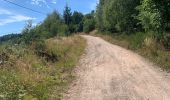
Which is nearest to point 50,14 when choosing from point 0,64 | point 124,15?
point 124,15

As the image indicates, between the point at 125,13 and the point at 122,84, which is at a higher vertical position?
the point at 125,13

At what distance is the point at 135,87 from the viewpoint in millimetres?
13016

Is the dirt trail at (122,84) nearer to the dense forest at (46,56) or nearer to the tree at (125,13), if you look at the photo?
the dense forest at (46,56)

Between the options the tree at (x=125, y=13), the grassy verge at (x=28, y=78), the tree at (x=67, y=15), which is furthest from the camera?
the tree at (x=67, y=15)

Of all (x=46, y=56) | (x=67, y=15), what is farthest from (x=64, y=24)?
(x=46, y=56)

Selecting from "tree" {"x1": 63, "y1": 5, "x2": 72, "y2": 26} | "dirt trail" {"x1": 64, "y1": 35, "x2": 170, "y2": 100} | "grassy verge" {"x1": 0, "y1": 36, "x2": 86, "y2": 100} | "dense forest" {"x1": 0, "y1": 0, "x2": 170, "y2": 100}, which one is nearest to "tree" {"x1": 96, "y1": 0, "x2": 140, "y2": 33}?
"dense forest" {"x1": 0, "y1": 0, "x2": 170, "y2": 100}

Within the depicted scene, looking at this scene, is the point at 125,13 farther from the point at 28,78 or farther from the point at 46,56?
the point at 28,78

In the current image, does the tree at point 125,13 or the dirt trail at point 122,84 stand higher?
the tree at point 125,13

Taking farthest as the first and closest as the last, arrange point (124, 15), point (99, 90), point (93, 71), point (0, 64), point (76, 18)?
point (76, 18) < point (124, 15) < point (93, 71) < point (0, 64) < point (99, 90)

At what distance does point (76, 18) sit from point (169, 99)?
135662 mm

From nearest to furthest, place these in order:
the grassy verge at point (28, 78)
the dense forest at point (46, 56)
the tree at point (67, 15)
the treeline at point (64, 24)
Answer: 1. the grassy verge at point (28, 78)
2. the dense forest at point (46, 56)
3. the treeline at point (64, 24)
4. the tree at point (67, 15)

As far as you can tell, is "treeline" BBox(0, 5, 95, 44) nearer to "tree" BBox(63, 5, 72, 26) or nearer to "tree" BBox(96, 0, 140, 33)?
"tree" BBox(63, 5, 72, 26)

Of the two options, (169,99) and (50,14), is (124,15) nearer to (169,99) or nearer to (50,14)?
(169,99)

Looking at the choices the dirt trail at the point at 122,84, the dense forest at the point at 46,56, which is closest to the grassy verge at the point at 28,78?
the dense forest at the point at 46,56
